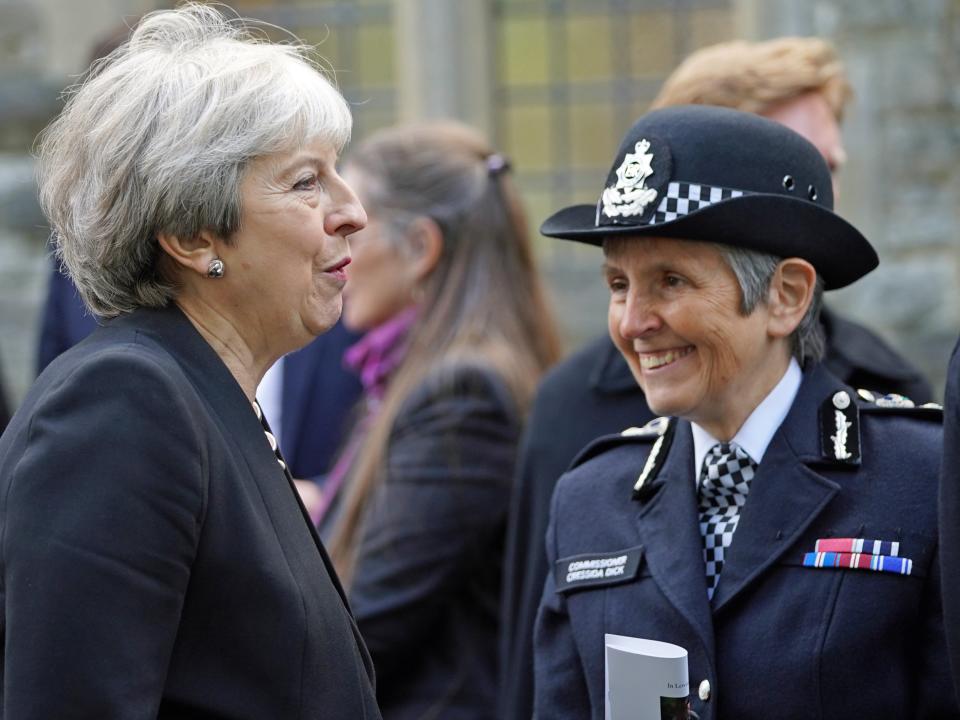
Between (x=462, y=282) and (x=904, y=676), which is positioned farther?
(x=462, y=282)

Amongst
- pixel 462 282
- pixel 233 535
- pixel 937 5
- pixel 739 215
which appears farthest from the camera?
pixel 937 5

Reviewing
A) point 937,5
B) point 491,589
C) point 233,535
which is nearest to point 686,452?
point 233,535

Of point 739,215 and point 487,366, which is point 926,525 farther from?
point 487,366

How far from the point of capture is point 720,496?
286 centimetres

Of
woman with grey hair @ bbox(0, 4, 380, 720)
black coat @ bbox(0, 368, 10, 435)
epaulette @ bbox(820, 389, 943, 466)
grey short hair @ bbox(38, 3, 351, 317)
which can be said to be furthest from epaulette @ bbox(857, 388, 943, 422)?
black coat @ bbox(0, 368, 10, 435)

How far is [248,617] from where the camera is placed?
2295mm

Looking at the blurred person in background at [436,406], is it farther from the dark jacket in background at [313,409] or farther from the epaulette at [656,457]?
the epaulette at [656,457]

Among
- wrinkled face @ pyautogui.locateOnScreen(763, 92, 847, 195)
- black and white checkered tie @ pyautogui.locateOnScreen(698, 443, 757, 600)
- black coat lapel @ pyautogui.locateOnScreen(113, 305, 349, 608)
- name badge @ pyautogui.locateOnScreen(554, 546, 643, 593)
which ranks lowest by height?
name badge @ pyautogui.locateOnScreen(554, 546, 643, 593)

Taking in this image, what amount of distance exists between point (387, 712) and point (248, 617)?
172 cm

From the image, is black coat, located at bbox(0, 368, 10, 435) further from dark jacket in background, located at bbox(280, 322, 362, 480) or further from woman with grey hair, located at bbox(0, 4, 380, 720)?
woman with grey hair, located at bbox(0, 4, 380, 720)

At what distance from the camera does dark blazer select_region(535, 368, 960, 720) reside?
100.0 inches

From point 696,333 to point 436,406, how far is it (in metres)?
1.38

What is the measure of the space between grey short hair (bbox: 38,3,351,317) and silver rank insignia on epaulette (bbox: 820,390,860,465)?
103cm

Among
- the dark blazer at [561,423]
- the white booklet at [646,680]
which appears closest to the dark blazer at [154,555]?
the white booklet at [646,680]
